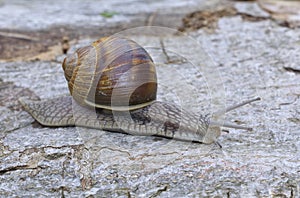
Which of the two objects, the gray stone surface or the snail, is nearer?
the gray stone surface

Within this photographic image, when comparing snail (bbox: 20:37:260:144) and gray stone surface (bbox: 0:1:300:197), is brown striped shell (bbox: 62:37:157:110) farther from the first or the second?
gray stone surface (bbox: 0:1:300:197)

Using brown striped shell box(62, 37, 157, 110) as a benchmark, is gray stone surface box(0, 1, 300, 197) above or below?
below

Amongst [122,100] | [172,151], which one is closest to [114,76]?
[122,100]

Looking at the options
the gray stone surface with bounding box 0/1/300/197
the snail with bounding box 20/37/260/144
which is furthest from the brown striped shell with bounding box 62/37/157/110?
the gray stone surface with bounding box 0/1/300/197

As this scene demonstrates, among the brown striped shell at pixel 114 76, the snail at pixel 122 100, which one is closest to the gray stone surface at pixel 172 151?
the snail at pixel 122 100

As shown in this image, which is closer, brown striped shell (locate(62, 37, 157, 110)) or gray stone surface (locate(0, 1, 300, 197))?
gray stone surface (locate(0, 1, 300, 197))

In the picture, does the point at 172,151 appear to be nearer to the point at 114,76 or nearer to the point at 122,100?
the point at 122,100

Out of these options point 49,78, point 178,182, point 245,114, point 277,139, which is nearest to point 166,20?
point 49,78
